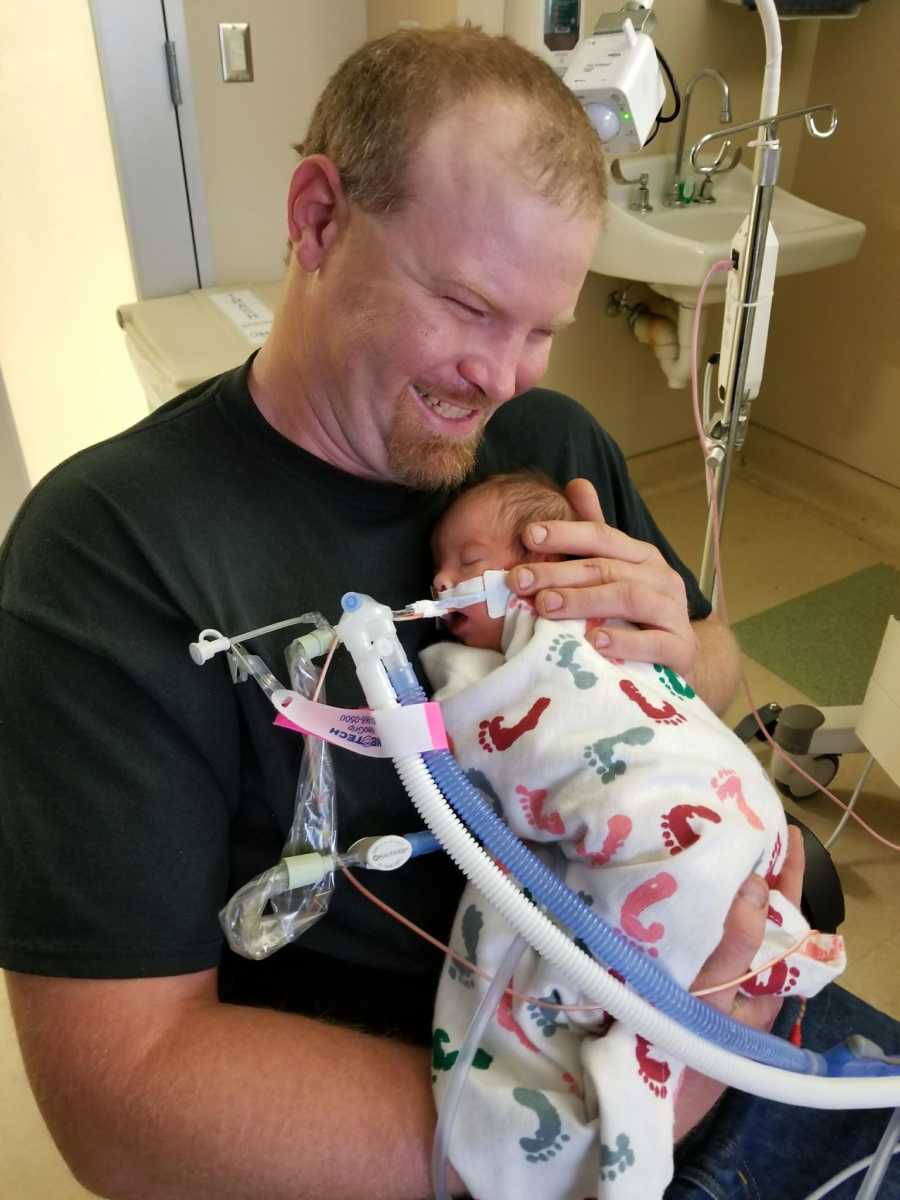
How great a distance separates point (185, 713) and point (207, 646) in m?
0.07

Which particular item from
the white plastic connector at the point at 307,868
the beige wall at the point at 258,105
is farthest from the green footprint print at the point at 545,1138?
the beige wall at the point at 258,105

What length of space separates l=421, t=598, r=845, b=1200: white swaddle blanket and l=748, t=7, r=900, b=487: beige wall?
2.19 m

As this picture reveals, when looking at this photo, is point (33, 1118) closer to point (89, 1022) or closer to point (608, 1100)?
point (89, 1022)

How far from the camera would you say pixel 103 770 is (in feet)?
2.41

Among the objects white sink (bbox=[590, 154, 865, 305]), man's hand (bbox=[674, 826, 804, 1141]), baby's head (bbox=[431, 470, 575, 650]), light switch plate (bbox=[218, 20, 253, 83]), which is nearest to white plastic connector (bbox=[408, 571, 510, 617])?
baby's head (bbox=[431, 470, 575, 650])

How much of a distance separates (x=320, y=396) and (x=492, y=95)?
11.9 inches

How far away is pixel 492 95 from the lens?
826 millimetres

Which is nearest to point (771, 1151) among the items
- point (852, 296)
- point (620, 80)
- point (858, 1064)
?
point (858, 1064)

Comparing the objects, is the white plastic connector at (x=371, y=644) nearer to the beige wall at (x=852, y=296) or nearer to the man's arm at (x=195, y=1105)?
the man's arm at (x=195, y=1105)

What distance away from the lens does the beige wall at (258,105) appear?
2.07m

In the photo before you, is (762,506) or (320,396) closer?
(320,396)

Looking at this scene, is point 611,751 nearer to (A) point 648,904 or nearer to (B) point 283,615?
(A) point 648,904

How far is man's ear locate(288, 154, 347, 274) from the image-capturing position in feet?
2.90

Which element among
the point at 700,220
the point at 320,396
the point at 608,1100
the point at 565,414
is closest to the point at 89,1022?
the point at 608,1100
